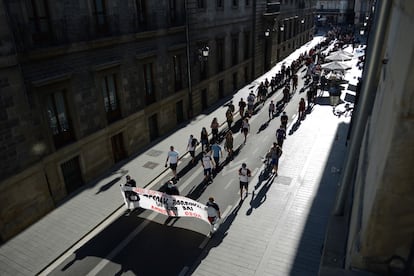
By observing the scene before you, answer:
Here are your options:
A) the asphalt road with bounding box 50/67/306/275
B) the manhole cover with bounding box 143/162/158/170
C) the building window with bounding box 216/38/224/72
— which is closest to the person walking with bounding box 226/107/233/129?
the asphalt road with bounding box 50/67/306/275

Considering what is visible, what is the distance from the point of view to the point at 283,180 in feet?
48.7

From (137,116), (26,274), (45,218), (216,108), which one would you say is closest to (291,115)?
(216,108)

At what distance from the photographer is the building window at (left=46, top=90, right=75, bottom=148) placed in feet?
42.9

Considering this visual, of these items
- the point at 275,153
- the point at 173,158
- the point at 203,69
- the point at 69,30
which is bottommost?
the point at 173,158

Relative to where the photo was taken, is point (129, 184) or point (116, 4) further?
point (116, 4)

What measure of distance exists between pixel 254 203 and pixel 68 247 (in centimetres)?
719

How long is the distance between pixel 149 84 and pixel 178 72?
10.9ft

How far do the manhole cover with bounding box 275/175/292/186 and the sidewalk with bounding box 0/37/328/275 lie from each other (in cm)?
98

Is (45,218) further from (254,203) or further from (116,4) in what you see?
(116,4)

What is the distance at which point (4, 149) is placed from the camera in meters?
11.3

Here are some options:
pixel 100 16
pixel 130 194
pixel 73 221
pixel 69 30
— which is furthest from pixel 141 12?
pixel 73 221

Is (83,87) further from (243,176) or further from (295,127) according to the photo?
(295,127)

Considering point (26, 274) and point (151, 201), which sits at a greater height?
point (151, 201)

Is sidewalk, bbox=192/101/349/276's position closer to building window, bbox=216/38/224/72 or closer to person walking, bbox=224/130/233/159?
person walking, bbox=224/130/233/159
